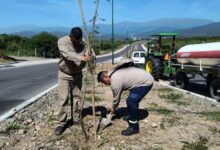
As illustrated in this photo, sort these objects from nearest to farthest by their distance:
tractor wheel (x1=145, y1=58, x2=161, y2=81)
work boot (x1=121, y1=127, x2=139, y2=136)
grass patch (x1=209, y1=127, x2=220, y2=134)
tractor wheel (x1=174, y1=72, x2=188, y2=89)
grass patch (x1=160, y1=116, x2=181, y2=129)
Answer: work boot (x1=121, y1=127, x2=139, y2=136)
grass patch (x1=209, y1=127, x2=220, y2=134)
grass patch (x1=160, y1=116, x2=181, y2=129)
tractor wheel (x1=174, y1=72, x2=188, y2=89)
tractor wheel (x1=145, y1=58, x2=161, y2=81)

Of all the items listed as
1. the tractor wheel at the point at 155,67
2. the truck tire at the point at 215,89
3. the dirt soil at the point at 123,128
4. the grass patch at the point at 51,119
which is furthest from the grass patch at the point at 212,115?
the tractor wheel at the point at 155,67

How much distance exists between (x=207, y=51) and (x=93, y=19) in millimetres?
7254

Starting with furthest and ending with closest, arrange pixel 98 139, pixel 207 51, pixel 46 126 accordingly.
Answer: pixel 207 51, pixel 46 126, pixel 98 139

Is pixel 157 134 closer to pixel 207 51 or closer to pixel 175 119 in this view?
pixel 175 119

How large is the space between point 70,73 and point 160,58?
11818 mm

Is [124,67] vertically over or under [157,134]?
over

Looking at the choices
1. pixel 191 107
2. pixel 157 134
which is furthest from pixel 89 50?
pixel 191 107

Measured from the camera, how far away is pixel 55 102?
429 inches

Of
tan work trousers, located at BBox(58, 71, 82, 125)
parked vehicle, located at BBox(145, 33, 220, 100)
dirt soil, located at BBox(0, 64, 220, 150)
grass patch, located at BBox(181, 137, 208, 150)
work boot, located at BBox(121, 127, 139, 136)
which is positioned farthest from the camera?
parked vehicle, located at BBox(145, 33, 220, 100)

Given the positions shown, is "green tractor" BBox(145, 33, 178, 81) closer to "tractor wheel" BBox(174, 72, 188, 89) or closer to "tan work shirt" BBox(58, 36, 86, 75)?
"tractor wheel" BBox(174, 72, 188, 89)

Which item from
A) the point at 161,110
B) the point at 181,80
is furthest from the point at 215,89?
the point at 161,110

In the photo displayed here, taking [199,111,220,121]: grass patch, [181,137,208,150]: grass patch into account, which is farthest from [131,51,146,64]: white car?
[181,137,208,150]: grass patch

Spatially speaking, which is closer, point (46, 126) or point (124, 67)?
point (124, 67)

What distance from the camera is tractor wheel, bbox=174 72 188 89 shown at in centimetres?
1469
